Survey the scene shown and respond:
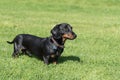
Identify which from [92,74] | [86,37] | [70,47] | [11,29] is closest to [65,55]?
[70,47]

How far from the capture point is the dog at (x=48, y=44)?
8.94 meters

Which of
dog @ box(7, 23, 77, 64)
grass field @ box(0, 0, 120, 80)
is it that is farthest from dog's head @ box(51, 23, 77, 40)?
grass field @ box(0, 0, 120, 80)

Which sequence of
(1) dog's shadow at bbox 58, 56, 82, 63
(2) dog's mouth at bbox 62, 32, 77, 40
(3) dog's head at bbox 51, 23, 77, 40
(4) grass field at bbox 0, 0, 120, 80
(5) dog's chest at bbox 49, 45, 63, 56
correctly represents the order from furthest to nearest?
(1) dog's shadow at bbox 58, 56, 82, 63, (5) dog's chest at bbox 49, 45, 63, 56, (3) dog's head at bbox 51, 23, 77, 40, (2) dog's mouth at bbox 62, 32, 77, 40, (4) grass field at bbox 0, 0, 120, 80

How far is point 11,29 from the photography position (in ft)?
52.3

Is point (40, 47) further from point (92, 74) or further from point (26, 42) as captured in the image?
point (92, 74)

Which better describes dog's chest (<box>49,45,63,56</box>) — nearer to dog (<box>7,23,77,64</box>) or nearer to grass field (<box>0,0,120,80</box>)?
dog (<box>7,23,77,64</box>)

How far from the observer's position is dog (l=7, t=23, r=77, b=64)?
8.94m

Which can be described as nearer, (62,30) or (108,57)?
(62,30)

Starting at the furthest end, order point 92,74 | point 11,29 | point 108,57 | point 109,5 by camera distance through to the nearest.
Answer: point 109,5 → point 11,29 → point 108,57 → point 92,74

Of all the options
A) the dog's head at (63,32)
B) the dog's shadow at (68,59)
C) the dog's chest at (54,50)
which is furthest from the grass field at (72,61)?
the dog's head at (63,32)

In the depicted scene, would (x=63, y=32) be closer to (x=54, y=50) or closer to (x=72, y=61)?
(x=54, y=50)

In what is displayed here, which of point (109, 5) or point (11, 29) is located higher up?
point (11, 29)

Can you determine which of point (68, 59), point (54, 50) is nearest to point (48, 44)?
point (54, 50)

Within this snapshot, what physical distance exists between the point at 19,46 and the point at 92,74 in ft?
8.49
